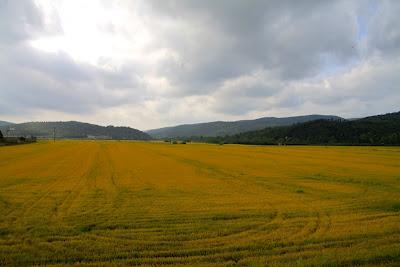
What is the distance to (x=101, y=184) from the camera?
2239 cm

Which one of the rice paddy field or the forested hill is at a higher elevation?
the forested hill

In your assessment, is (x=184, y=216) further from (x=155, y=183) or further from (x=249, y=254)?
(x=155, y=183)

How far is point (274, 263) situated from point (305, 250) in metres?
1.52

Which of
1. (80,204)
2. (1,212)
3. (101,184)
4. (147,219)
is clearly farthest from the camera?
(101,184)

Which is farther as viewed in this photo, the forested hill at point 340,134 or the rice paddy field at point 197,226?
the forested hill at point 340,134

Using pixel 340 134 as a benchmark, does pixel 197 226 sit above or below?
below

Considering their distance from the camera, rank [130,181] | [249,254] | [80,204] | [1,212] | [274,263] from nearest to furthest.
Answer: [274,263] < [249,254] < [1,212] < [80,204] < [130,181]

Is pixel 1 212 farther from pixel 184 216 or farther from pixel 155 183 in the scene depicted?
pixel 155 183

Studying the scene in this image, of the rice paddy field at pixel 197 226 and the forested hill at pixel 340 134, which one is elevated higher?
the forested hill at pixel 340 134

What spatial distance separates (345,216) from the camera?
13.4m

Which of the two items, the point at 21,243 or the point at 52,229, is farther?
the point at 52,229

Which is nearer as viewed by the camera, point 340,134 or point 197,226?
point 197,226

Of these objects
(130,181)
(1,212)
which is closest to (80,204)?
(1,212)

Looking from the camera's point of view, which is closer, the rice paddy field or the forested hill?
the rice paddy field
